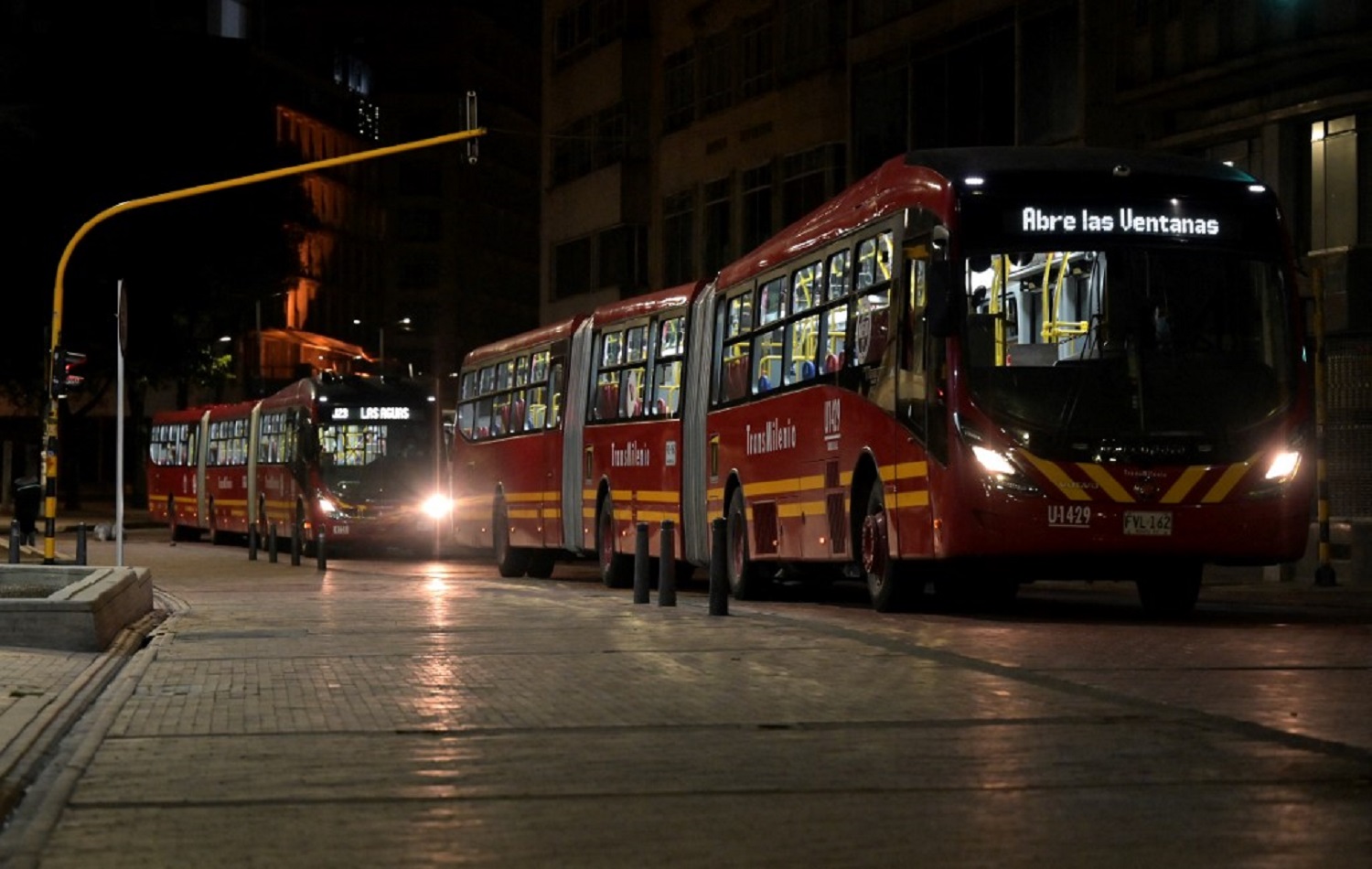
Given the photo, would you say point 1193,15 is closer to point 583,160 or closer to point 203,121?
point 583,160

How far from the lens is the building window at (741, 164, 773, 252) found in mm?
54656

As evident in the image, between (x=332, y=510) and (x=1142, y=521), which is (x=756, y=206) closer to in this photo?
(x=332, y=510)

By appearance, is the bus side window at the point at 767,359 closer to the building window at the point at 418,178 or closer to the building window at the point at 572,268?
the building window at the point at 572,268

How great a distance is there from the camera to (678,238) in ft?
199

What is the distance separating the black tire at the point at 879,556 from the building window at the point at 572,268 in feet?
143

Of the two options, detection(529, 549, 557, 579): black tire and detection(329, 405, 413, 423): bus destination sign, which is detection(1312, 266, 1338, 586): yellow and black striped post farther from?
detection(329, 405, 413, 423): bus destination sign

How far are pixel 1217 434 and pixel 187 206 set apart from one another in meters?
55.3

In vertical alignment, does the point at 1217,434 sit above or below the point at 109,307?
below

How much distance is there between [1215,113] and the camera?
123 feet

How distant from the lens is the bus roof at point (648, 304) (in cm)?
3005

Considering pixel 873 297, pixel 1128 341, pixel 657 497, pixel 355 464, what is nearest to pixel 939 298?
pixel 1128 341

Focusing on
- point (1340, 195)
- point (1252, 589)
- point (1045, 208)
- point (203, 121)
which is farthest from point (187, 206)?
point (1045, 208)

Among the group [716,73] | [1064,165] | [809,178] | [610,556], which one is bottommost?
[610,556]

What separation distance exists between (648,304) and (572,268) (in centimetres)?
3624
